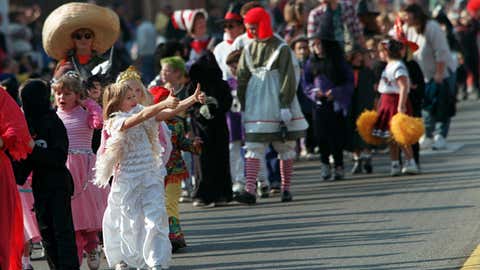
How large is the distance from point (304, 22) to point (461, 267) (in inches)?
368

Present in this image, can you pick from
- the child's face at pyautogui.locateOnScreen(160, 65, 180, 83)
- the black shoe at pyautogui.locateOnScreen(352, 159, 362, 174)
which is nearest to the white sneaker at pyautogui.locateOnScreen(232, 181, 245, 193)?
the black shoe at pyautogui.locateOnScreen(352, 159, 362, 174)

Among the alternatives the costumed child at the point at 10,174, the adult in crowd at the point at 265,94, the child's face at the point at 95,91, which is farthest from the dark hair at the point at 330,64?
the costumed child at the point at 10,174

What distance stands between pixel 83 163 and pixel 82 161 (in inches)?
0.7

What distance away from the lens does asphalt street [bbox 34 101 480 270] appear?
10.4 meters

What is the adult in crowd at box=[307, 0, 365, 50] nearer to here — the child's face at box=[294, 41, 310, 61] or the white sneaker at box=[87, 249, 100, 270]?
the child's face at box=[294, 41, 310, 61]

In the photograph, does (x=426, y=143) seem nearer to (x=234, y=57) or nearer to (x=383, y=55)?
(x=383, y=55)

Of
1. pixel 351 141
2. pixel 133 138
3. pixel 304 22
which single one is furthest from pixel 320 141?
pixel 133 138

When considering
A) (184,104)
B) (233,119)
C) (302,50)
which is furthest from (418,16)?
(184,104)

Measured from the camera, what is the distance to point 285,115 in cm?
1398

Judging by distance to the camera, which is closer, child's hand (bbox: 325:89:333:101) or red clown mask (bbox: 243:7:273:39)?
red clown mask (bbox: 243:7:273:39)

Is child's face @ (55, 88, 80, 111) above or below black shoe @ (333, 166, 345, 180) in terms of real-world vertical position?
above

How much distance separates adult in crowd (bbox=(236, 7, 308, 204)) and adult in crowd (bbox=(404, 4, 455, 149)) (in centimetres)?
408

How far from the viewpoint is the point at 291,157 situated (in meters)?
14.2

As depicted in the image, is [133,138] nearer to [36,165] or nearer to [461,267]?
[36,165]
